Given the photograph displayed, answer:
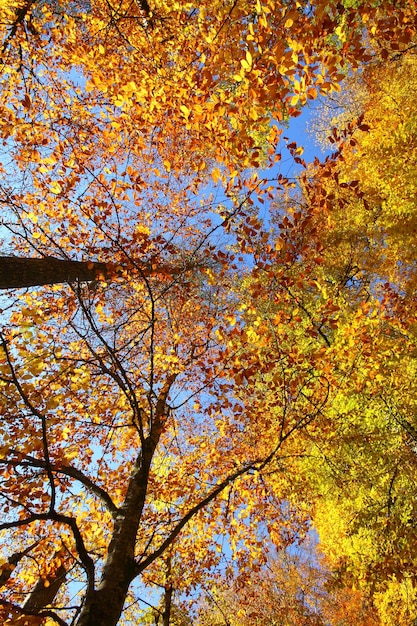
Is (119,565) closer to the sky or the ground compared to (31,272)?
closer to the ground

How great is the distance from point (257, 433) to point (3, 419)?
20.2 ft

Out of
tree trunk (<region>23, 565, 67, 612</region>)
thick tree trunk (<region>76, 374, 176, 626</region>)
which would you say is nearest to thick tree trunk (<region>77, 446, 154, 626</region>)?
Answer: thick tree trunk (<region>76, 374, 176, 626</region>)

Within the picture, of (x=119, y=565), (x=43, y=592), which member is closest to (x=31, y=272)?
(x=119, y=565)

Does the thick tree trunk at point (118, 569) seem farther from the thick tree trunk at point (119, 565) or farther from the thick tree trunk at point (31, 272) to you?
the thick tree trunk at point (31, 272)

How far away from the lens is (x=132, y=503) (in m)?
4.02

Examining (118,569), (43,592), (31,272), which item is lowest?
(43,592)

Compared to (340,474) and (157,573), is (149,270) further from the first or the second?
(157,573)

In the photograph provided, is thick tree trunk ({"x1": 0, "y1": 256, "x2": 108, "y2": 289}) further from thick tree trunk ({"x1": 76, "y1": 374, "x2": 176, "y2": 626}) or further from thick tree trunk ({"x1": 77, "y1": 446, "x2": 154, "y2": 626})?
thick tree trunk ({"x1": 77, "y1": 446, "x2": 154, "y2": 626})

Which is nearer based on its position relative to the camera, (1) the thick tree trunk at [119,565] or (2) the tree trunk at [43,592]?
(1) the thick tree trunk at [119,565]

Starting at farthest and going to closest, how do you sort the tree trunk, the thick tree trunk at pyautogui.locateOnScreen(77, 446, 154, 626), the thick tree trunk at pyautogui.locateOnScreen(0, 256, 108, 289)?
the tree trunk < the thick tree trunk at pyautogui.locateOnScreen(0, 256, 108, 289) < the thick tree trunk at pyautogui.locateOnScreen(77, 446, 154, 626)

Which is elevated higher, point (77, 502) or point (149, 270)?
point (149, 270)

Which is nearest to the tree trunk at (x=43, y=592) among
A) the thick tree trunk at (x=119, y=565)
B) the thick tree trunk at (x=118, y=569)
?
the thick tree trunk at (x=119, y=565)

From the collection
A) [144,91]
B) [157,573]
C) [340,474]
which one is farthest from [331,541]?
[144,91]

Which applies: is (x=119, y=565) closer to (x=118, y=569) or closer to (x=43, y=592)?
(x=118, y=569)
